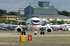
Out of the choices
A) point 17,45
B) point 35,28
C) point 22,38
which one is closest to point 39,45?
point 17,45

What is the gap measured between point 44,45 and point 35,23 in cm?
2987

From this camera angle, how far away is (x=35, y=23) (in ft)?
222

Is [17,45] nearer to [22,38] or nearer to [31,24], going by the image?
[22,38]

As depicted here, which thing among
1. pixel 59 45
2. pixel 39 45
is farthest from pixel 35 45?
pixel 59 45

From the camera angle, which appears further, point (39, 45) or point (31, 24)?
point (31, 24)

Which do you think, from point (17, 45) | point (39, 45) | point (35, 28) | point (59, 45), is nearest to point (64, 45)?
point (59, 45)

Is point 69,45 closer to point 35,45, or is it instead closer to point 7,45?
point 35,45

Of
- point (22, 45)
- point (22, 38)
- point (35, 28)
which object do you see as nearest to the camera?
point (22, 45)

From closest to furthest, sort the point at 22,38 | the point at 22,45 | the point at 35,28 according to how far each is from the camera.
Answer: the point at 22,45
the point at 22,38
the point at 35,28

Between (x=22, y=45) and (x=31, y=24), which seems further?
(x=31, y=24)

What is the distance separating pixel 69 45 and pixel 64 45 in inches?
25.5

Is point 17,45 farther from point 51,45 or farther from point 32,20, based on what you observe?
point 32,20

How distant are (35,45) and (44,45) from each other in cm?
116

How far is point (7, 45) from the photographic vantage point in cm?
3762
